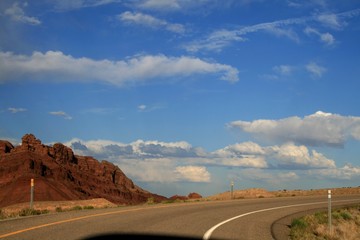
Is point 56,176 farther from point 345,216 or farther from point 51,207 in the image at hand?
point 345,216

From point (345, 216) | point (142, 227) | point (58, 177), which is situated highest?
point (58, 177)

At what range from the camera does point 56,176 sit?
9838 centimetres

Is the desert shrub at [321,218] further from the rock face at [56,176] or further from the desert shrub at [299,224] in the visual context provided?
the rock face at [56,176]

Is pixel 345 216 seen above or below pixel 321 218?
below

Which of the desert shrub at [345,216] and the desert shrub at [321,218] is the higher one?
the desert shrub at [321,218]

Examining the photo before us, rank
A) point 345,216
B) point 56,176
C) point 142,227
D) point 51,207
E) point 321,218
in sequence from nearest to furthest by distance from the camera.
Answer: point 142,227
point 321,218
point 345,216
point 51,207
point 56,176

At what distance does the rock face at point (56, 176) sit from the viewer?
87.3 meters

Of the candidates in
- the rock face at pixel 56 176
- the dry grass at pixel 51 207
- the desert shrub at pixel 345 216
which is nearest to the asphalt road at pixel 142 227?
the dry grass at pixel 51 207

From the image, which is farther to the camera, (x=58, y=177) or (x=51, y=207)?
(x=58, y=177)

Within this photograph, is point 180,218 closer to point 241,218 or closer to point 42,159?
point 241,218

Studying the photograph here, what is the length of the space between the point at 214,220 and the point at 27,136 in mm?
96675

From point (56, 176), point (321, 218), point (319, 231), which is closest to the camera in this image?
point (319, 231)

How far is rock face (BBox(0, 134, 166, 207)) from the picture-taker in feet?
286

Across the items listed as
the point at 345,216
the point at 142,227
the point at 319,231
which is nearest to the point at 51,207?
the point at 345,216
